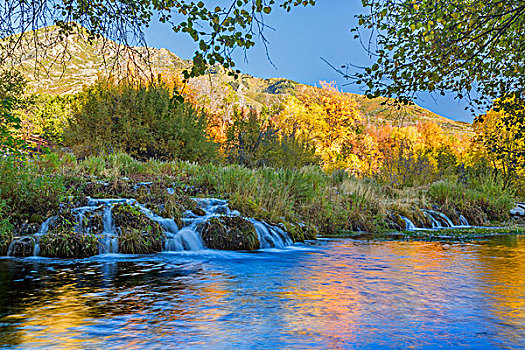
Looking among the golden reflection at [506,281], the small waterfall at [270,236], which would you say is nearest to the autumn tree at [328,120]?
the small waterfall at [270,236]

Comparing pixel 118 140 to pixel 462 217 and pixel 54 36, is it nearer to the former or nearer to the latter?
pixel 54 36

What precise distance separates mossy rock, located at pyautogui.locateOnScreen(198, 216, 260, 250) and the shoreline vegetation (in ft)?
0.08

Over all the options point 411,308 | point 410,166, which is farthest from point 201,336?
point 410,166

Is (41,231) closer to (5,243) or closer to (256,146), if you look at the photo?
(5,243)

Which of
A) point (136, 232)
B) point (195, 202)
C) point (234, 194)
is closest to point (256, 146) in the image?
point (234, 194)

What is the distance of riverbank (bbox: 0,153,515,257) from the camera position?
8836 mm

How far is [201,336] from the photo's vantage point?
4.11m

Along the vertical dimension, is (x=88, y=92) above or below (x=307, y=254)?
above

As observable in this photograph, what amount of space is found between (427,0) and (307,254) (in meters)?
5.64

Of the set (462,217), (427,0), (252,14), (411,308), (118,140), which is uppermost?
(118,140)

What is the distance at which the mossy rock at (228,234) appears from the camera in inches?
383

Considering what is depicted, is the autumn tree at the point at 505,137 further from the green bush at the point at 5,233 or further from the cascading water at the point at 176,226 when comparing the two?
the green bush at the point at 5,233

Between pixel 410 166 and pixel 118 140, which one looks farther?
pixel 410 166

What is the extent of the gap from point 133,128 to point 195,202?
7739mm
